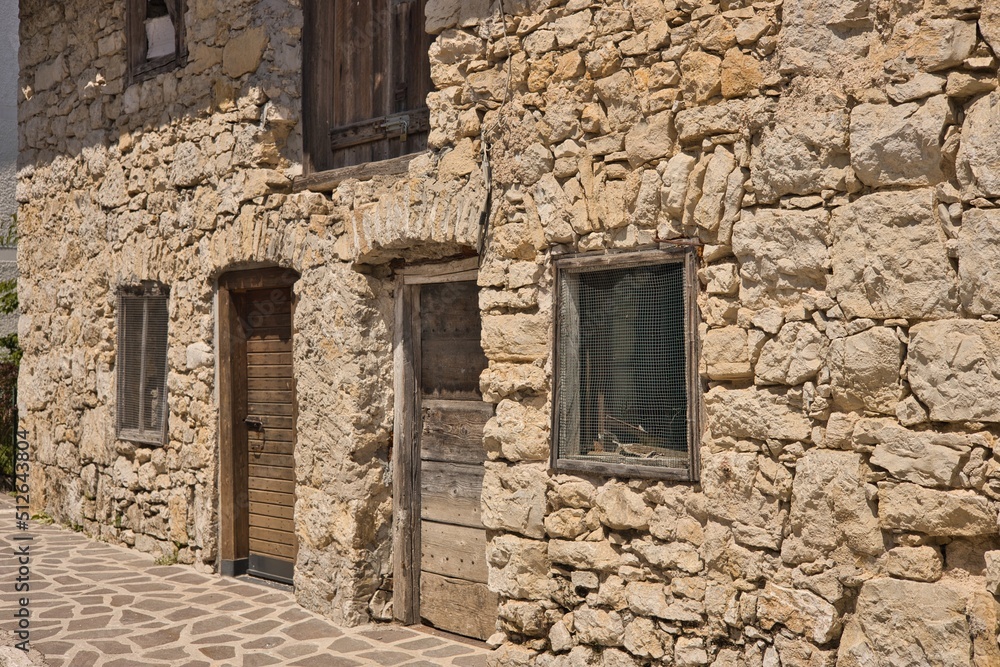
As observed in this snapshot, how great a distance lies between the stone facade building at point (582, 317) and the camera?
299cm

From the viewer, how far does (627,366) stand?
3957 millimetres

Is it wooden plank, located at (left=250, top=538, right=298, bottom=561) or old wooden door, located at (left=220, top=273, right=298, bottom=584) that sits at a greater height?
old wooden door, located at (left=220, top=273, right=298, bottom=584)

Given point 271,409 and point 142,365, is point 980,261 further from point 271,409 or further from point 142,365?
point 142,365

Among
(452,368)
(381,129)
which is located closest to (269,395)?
(452,368)

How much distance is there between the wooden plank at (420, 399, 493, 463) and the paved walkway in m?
0.97

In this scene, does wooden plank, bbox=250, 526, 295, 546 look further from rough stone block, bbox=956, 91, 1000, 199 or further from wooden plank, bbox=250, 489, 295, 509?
rough stone block, bbox=956, 91, 1000, 199

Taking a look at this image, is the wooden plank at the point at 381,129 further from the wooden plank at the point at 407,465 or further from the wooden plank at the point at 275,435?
the wooden plank at the point at 275,435

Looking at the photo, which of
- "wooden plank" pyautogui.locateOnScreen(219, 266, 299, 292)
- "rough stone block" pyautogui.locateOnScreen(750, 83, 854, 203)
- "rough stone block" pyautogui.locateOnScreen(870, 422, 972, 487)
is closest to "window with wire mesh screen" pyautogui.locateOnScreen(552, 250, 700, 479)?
"rough stone block" pyautogui.locateOnScreen(750, 83, 854, 203)

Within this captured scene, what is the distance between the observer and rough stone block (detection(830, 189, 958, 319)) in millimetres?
2961

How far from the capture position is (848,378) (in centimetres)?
312

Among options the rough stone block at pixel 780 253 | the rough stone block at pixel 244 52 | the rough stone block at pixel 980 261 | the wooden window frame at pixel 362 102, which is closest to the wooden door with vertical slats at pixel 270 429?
the wooden window frame at pixel 362 102

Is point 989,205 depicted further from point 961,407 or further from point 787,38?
point 787,38

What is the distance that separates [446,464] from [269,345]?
1.81 meters

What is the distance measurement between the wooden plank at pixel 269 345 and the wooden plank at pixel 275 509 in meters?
0.98
